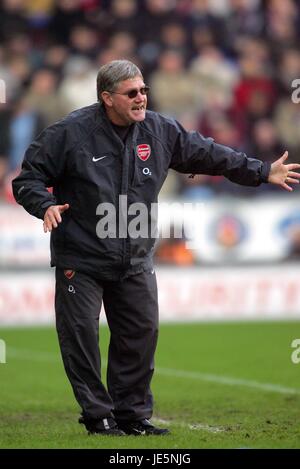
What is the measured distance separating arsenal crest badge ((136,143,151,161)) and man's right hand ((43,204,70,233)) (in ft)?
2.27

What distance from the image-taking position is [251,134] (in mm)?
19219

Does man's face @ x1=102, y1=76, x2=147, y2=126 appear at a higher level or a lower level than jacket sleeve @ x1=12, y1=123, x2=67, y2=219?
higher

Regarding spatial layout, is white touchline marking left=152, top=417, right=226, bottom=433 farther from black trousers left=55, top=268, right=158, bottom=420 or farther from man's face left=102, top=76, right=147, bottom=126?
man's face left=102, top=76, right=147, bottom=126

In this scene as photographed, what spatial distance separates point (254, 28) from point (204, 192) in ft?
13.1

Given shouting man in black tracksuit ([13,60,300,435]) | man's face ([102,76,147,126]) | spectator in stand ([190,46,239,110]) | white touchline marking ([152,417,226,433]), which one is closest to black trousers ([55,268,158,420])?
shouting man in black tracksuit ([13,60,300,435])

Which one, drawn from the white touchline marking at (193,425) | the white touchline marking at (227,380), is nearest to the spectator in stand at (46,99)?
the white touchline marking at (227,380)

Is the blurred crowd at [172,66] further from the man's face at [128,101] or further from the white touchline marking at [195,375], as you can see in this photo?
the man's face at [128,101]

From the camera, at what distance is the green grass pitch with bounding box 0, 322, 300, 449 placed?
7.49 meters

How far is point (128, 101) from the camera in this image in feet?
25.0

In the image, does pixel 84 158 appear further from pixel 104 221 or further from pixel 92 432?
pixel 92 432

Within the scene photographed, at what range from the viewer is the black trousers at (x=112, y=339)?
7656 millimetres

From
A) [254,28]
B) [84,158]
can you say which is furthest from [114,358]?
[254,28]

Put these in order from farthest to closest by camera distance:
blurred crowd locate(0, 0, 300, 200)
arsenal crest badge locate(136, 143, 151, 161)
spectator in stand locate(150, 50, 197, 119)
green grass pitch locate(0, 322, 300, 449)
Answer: spectator in stand locate(150, 50, 197, 119), blurred crowd locate(0, 0, 300, 200), arsenal crest badge locate(136, 143, 151, 161), green grass pitch locate(0, 322, 300, 449)

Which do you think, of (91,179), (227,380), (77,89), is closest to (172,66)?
(77,89)
